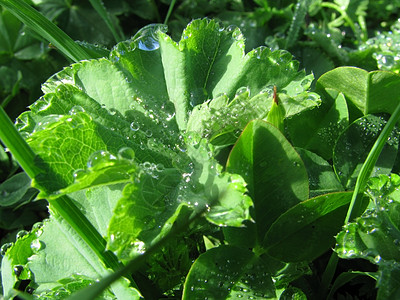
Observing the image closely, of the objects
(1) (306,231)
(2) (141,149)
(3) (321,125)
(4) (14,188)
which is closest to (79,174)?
(2) (141,149)

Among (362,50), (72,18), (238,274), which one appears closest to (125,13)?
(72,18)

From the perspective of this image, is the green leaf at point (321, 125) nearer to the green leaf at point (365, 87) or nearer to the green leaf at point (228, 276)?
the green leaf at point (365, 87)

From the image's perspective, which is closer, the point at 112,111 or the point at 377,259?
the point at 377,259

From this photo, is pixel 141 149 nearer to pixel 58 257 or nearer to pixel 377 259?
pixel 58 257

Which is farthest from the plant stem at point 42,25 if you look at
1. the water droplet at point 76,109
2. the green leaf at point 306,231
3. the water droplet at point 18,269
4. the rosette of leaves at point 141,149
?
the green leaf at point 306,231

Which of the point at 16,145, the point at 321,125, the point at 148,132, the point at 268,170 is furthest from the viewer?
the point at 321,125

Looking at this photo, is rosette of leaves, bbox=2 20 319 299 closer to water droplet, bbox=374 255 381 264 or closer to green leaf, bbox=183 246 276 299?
green leaf, bbox=183 246 276 299

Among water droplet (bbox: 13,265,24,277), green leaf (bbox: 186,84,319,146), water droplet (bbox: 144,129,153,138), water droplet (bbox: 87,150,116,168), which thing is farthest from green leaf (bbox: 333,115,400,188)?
water droplet (bbox: 13,265,24,277)
